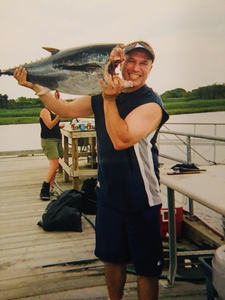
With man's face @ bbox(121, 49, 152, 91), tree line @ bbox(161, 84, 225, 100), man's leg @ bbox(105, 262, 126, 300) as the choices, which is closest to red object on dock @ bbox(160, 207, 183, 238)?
tree line @ bbox(161, 84, 225, 100)

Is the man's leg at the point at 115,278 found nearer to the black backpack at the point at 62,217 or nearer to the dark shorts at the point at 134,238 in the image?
the dark shorts at the point at 134,238

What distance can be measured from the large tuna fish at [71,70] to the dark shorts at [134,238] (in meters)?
0.45

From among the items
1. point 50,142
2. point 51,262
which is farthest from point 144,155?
point 50,142

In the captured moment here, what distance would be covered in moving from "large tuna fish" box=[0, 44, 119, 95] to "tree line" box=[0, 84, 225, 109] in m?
0.47

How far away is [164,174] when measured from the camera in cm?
147

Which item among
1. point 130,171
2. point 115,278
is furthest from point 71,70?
point 115,278

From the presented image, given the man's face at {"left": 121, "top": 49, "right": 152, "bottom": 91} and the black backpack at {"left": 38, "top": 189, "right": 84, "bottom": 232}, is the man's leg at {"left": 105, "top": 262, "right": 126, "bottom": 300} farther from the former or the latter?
the black backpack at {"left": 38, "top": 189, "right": 84, "bottom": 232}

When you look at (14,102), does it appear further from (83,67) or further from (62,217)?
(62,217)

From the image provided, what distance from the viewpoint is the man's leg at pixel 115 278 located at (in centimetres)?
131

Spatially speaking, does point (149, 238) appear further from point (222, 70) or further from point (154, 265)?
point (222, 70)

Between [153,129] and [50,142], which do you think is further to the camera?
[50,142]

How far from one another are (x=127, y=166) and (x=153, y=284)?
46 cm

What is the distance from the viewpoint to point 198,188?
1190mm

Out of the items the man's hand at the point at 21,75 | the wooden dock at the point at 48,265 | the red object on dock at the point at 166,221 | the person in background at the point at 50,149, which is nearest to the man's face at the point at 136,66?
the man's hand at the point at 21,75
